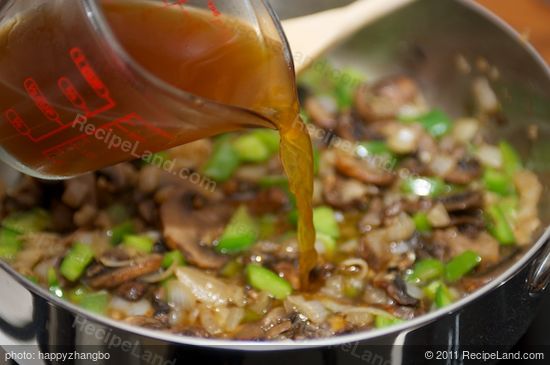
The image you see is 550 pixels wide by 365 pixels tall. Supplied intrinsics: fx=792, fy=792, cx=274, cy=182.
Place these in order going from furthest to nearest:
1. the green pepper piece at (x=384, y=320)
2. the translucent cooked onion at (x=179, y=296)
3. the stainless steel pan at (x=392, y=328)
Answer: the translucent cooked onion at (x=179, y=296) < the green pepper piece at (x=384, y=320) < the stainless steel pan at (x=392, y=328)

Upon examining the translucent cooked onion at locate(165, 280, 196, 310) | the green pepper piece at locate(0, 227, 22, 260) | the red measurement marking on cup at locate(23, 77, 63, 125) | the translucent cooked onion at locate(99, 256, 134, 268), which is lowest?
the translucent cooked onion at locate(165, 280, 196, 310)

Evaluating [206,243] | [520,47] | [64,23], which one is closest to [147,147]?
[64,23]

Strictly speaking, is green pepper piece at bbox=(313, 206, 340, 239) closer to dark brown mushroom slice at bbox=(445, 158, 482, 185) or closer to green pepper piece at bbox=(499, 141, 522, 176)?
dark brown mushroom slice at bbox=(445, 158, 482, 185)

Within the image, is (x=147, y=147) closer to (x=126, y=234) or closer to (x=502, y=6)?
(x=126, y=234)

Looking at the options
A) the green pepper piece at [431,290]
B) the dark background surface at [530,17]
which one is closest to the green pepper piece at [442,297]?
the green pepper piece at [431,290]

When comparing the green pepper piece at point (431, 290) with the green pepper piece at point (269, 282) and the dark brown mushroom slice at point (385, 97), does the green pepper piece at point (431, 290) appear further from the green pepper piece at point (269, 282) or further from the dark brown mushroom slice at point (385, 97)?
the dark brown mushroom slice at point (385, 97)

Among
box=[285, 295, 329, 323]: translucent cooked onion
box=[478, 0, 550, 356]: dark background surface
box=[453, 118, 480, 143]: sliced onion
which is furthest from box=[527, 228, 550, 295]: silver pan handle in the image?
box=[478, 0, 550, 356]: dark background surface
